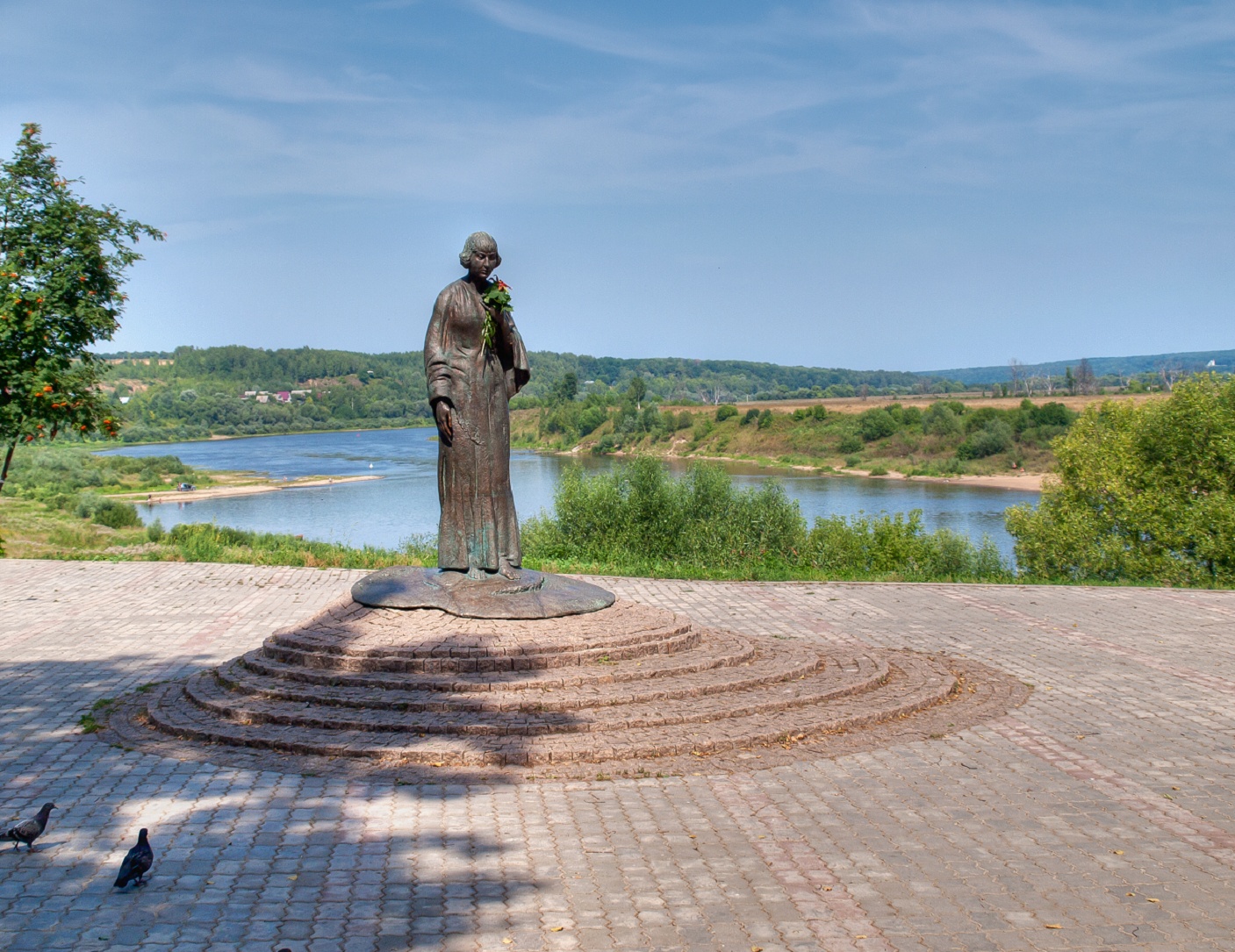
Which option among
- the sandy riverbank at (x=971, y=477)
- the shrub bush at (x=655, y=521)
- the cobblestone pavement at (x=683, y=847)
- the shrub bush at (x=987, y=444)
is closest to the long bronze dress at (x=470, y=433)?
the cobblestone pavement at (x=683, y=847)

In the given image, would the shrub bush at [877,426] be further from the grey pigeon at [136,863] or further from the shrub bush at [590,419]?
the grey pigeon at [136,863]

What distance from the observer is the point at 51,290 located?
1622 cm

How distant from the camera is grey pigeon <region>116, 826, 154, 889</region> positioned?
4.75 metres

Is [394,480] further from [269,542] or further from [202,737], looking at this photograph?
[202,737]

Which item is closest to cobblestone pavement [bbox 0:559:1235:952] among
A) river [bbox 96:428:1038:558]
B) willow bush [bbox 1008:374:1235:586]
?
willow bush [bbox 1008:374:1235:586]

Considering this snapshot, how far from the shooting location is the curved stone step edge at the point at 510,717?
23.2ft

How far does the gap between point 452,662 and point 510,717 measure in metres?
0.81

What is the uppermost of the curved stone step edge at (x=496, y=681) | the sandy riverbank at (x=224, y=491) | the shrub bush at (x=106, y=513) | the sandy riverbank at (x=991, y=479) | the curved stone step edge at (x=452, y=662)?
the curved stone step edge at (x=452, y=662)

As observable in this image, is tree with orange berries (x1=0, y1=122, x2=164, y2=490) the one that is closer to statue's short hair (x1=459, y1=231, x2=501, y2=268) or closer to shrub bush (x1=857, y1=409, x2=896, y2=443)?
statue's short hair (x1=459, y1=231, x2=501, y2=268)

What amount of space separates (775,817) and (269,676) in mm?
4273

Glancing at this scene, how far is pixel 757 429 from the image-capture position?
76.8m

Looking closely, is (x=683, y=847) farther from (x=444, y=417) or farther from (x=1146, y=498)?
(x=1146, y=498)

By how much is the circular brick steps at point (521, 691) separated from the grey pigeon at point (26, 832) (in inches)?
70.6

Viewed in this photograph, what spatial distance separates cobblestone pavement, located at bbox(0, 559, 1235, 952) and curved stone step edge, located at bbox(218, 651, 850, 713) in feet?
3.33
